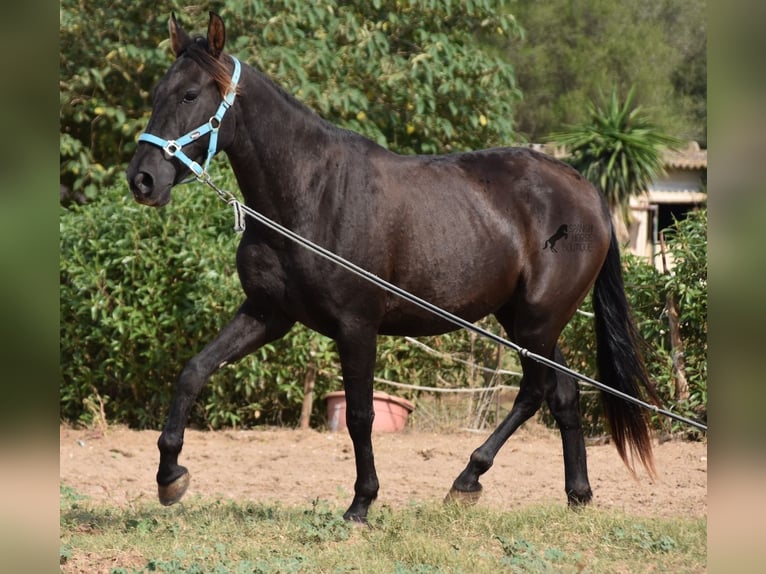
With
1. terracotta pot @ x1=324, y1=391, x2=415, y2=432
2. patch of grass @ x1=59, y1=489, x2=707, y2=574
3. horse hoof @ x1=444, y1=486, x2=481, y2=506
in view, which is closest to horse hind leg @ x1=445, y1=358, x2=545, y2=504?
horse hoof @ x1=444, y1=486, x2=481, y2=506

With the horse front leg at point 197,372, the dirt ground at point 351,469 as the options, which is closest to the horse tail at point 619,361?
the dirt ground at point 351,469

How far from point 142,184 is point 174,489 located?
4.89 ft

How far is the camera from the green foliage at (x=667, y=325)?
8055mm

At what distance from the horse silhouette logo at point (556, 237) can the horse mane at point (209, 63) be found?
6.68ft

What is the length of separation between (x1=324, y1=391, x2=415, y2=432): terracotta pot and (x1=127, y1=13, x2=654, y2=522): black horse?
2862mm

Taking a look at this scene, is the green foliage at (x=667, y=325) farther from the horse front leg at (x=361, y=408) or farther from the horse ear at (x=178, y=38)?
the horse ear at (x=178, y=38)

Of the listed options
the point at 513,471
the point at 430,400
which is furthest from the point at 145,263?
the point at 513,471

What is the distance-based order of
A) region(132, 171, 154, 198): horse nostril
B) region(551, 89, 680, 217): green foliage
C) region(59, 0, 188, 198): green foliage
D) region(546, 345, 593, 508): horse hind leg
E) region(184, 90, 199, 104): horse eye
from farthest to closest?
region(551, 89, 680, 217): green foliage < region(59, 0, 188, 198): green foliage < region(546, 345, 593, 508): horse hind leg < region(184, 90, 199, 104): horse eye < region(132, 171, 154, 198): horse nostril

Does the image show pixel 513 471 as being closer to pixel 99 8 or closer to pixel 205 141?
pixel 205 141

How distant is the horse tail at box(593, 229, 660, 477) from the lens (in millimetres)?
5930

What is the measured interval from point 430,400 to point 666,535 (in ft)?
14.5

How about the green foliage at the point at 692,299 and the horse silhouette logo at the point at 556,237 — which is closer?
the horse silhouette logo at the point at 556,237

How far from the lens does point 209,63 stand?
4.71m

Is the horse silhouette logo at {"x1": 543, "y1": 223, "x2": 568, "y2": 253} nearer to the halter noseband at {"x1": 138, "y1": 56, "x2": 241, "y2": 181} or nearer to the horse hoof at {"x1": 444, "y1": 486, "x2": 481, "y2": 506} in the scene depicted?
the horse hoof at {"x1": 444, "y1": 486, "x2": 481, "y2": 506}
